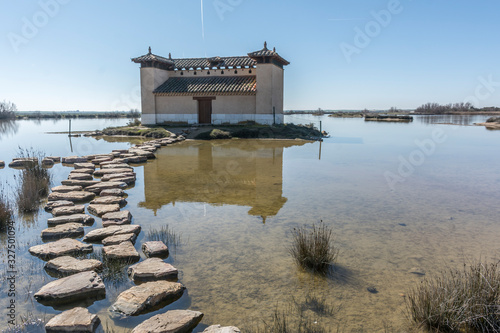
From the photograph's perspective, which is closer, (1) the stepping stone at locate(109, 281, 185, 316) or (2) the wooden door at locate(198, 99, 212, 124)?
(1) the stepping stone at locate(109, 281, 185, 316)

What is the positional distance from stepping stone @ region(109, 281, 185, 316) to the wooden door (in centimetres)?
2208

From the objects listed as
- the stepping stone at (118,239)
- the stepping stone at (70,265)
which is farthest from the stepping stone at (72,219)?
the stepping stone at (70,265)

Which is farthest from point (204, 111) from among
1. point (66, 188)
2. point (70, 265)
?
point (70, 265)

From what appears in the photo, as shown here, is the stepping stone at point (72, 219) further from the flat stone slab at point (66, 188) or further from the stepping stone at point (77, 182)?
the stepping stone at point (77, 182)

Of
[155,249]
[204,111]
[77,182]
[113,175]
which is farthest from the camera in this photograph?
[204,111]

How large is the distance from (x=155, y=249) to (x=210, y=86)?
70.0ft

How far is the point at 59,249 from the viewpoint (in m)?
4.32

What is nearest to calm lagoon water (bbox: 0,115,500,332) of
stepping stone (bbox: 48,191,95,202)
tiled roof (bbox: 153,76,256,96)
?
stepping stone (bbox: 48,191,95,202)

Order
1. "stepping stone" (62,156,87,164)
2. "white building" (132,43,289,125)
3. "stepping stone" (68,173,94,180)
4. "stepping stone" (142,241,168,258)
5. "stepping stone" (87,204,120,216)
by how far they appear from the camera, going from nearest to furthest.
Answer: "stepping stone" (142,241,168,258) → "stepping stone" (87,204,120,216) → "stepping stone" (68,173,94,180) → "stepping stone" (62,156,87,164) → "white building" (132,43,289,125)

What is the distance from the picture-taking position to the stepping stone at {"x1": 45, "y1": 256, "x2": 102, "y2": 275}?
3809 millimetres

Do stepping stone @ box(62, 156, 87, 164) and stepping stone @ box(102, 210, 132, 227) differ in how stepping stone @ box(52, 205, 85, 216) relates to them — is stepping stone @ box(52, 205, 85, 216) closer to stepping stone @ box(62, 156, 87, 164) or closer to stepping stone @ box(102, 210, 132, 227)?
stepping stone @ box(102, 210, 132, 227)

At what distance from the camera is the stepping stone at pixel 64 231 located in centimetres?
484

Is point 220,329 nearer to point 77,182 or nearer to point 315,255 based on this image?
point 315,255

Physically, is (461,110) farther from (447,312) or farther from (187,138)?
(447,312)
